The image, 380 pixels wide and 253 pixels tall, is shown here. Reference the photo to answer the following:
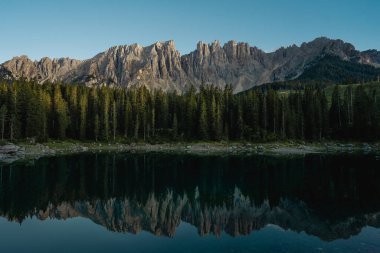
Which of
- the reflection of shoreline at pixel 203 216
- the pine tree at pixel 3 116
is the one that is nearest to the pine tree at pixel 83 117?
the pine tree at pixel 3 116

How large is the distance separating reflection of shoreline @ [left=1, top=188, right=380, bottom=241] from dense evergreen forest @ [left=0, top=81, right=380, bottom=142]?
7292cm

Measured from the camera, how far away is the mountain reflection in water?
27219mm

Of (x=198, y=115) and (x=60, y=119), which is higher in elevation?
(x=198, y=115)

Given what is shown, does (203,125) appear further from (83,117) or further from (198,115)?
(83,117)

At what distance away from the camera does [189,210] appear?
3209 centimetres

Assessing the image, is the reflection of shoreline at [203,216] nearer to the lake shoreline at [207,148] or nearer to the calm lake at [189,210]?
the calm lake at [189,210]

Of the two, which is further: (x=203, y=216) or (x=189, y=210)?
(x=189, y=210)

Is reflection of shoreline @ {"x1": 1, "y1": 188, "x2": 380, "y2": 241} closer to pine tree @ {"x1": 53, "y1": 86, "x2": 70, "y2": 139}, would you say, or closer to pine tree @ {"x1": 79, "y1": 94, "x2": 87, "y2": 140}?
pine tree @ {"x1": 53, "y1": 86, "x2": 70, "y2": 139}

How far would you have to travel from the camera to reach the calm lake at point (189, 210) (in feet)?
73.2

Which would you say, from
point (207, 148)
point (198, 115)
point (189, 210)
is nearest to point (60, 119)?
point (198, 115)

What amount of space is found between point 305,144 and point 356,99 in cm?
2793

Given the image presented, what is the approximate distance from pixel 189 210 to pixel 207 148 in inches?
2589

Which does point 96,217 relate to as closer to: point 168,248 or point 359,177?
point 168,248

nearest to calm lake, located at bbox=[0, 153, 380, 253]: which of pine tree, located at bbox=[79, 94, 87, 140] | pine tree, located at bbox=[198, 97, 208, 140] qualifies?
pine tree, located at bbox=[79, 94, 87, 140]
